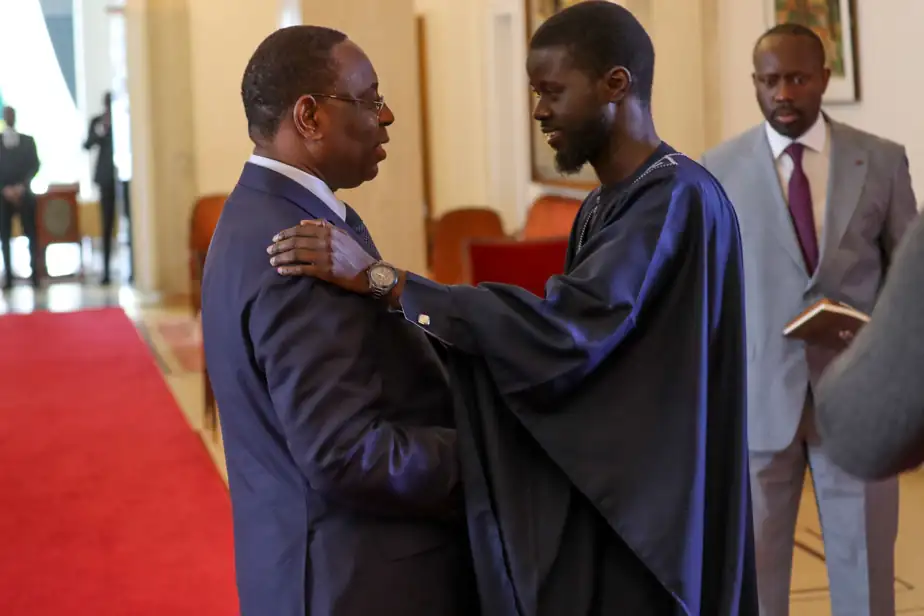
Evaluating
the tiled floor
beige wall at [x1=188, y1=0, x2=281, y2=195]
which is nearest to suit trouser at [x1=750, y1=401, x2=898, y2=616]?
the tiled floor

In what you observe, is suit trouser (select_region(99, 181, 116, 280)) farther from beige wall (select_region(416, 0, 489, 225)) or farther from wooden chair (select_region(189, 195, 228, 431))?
wooden chair (select_region(189, 195, 228, 431))

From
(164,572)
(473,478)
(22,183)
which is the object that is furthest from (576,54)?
(22,183)

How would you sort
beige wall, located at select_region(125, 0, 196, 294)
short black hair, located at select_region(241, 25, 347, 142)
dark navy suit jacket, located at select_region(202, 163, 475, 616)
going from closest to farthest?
dark navy suit jacket, located at select_region(202, 163, 475, 616)
short black hair, located at select_region(241, 25, 347, 142)
beige wall, located at select_region(125, 0, 196, 294)

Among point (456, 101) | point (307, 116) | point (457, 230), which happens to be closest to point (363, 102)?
point (307, 116)

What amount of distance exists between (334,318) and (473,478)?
38cm

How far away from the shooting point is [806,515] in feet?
17.4

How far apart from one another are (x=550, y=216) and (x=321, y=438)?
6741mm

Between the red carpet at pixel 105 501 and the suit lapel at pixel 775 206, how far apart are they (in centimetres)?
239

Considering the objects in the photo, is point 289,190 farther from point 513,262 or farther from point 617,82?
point 513,262

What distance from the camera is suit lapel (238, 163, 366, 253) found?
1993 mm

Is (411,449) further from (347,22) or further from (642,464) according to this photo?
(347,22)

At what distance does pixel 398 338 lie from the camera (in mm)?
2031

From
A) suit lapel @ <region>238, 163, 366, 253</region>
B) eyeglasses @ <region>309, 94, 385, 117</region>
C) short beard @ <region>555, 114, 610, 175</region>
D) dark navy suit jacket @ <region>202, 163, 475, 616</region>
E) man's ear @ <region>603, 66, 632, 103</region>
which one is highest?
man's ear @ <region>603, 66, 632, 103</region>

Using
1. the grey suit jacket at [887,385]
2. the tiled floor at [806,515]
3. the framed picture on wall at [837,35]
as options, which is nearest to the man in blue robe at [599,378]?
the grey suit jacket at [887,385]
